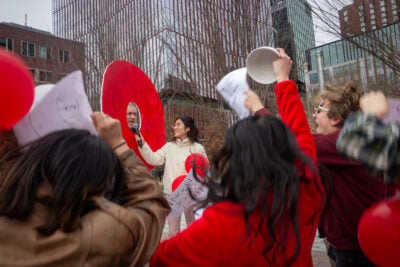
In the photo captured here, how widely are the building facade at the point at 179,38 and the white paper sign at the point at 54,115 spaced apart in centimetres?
494

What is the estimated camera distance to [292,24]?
275 inches

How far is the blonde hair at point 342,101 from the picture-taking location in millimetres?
2193

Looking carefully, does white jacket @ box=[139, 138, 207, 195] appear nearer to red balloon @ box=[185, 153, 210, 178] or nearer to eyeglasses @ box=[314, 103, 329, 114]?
red balloon @ box=[185, 153, 210, 178]

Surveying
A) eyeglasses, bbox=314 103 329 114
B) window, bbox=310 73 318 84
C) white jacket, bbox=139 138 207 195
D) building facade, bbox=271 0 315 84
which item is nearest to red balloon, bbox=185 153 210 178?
white jacket, bbox=139 138 207 195

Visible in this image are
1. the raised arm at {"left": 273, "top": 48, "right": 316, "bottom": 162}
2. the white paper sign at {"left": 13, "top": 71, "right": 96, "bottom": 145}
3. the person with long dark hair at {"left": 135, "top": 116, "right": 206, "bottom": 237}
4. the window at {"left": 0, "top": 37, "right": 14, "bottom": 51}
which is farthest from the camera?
the window at {"left": 0, "top": 37, "right": 14, "bottom": 51}

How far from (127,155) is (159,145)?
2052 mm

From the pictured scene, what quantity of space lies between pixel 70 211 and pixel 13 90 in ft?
1.80

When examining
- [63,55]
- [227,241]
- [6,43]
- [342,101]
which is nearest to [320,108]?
[342,101]

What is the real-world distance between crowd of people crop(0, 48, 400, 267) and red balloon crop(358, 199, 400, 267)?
13 cm

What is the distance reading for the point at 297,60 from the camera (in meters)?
7.24

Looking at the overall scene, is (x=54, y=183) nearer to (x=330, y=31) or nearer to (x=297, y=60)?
(x=330, y=31)

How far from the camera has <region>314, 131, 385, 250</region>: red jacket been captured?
1.97 meters

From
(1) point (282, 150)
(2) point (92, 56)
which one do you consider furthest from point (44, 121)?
(2) point (92, 56)

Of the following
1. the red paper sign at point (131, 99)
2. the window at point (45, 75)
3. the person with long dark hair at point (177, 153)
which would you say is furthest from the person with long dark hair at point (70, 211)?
the window at point (45, 75)
